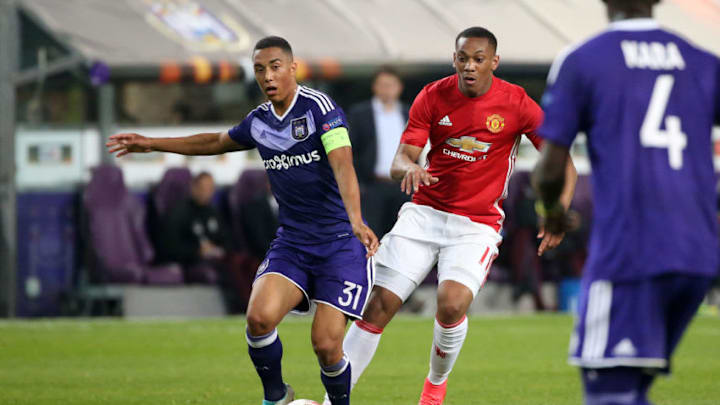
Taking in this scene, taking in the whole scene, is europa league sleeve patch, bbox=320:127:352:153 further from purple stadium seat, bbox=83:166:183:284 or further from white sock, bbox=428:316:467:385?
purple stadium seat, bbox=83:166:183:284

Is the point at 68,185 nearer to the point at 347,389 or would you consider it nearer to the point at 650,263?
the point at 347,389

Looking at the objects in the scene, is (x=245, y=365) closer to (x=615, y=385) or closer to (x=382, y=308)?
(x=382, y=308)

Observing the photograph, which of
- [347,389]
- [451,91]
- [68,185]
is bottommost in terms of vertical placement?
[68,185]

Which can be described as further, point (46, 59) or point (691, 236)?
point (46, 59)

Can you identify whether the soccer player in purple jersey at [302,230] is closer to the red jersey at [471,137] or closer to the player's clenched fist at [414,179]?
the player's clenched fist at [414,179]

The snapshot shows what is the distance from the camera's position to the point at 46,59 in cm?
1630

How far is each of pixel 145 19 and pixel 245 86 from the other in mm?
2314

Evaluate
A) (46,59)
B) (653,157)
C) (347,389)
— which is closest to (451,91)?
(347,389)

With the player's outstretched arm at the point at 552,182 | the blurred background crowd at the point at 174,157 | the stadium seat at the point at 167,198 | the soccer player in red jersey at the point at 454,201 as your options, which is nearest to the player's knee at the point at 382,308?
the soccer player in red jersey at the point at 454,201

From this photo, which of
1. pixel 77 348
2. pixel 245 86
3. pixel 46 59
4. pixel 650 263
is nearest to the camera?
pixel 650 263

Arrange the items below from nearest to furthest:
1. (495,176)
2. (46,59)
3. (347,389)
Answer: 1. (347,389)
2. (495,176)
3. (46,59)

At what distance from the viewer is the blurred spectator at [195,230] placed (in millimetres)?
16203

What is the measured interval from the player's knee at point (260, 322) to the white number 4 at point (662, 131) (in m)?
3.00

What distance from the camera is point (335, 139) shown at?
22.8 ft
